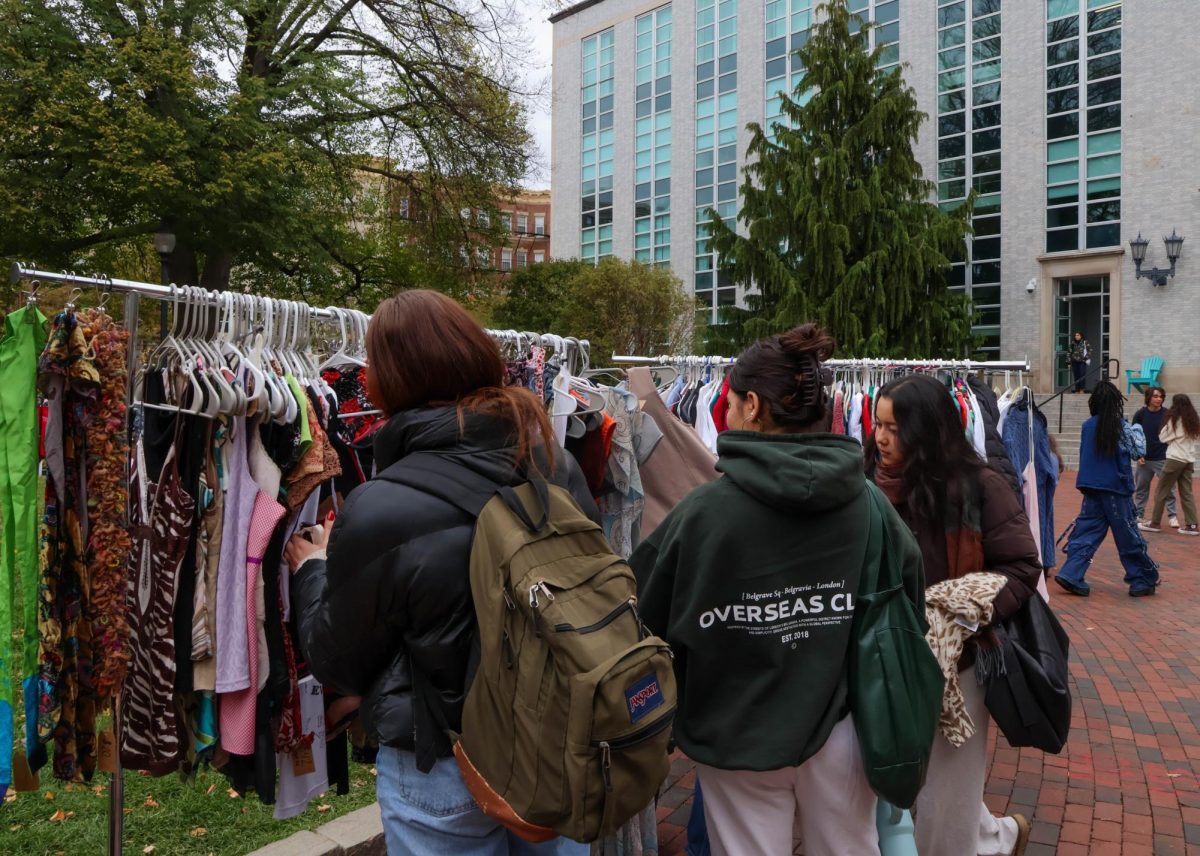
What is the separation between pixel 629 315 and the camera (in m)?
30.6

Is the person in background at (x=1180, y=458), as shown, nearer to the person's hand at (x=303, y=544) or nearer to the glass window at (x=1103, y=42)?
the person's hand at (x=303, y=544)

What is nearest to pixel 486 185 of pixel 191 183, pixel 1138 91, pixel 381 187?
pixel 381 187

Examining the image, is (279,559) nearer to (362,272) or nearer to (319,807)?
(319,807)

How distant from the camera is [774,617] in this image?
225cm

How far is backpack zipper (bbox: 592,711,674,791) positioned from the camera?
167 centimetres

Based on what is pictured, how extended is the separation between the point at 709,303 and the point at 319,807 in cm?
3502

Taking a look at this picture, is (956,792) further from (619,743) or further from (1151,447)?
(1151,447)

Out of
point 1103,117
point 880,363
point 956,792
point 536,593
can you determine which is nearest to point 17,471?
point 536,593

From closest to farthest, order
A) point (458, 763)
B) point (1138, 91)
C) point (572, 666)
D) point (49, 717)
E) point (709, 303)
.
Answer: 1. point (572, 666)
2. point (458, 763)
3. point (49, 717)
4. point (1138, 91)
5. point (709, 303)

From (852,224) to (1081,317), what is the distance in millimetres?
9864

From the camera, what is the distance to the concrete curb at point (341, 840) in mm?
3307

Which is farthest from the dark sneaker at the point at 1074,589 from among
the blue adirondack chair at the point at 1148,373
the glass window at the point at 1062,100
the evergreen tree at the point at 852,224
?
the glass window at the point at 1062,100

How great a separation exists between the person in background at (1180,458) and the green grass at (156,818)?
38.8 feet

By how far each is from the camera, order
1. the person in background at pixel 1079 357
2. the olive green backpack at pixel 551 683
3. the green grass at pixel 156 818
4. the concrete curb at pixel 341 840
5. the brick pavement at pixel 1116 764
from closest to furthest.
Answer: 1. the olive green backpack at pixel 551 683
2. the concrete curb at pixel 341 840
3. the green grass at pixel 156 818
4. the brick pavement at pixel 1116 764
5. the person in background at pixel 1079 357
